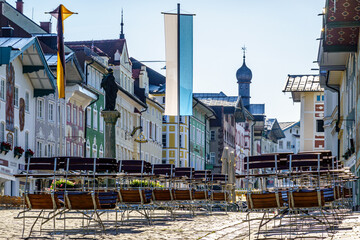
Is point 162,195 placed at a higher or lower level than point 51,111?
lower

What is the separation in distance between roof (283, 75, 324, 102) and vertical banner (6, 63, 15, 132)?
30.3 meters

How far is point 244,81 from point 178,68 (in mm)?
116221

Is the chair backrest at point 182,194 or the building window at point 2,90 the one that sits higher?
the building window at point 2,90

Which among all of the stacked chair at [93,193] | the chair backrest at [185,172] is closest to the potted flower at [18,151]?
the stacked chair at [93,193]

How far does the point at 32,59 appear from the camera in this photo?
45688mm

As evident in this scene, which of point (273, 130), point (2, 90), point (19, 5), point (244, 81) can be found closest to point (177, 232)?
point (2, 90)

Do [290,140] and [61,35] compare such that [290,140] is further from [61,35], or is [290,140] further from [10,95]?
[61,35]

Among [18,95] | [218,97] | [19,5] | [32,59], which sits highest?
[19,5]

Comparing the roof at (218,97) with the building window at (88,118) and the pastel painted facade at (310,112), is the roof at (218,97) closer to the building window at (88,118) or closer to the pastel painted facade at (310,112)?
the pastel painted facade at (310,112)

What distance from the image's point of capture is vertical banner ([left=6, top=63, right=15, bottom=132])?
4347cm

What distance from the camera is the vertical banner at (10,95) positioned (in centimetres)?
4347

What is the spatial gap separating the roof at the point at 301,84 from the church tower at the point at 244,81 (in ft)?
232

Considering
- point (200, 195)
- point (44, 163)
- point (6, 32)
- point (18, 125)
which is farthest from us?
point (6, 32)

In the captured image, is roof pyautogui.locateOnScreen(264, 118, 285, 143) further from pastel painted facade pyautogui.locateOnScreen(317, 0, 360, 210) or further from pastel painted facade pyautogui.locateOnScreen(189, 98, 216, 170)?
pastel painted facade pyautogui.locateOnScreen(317, 0, 360, 210)
